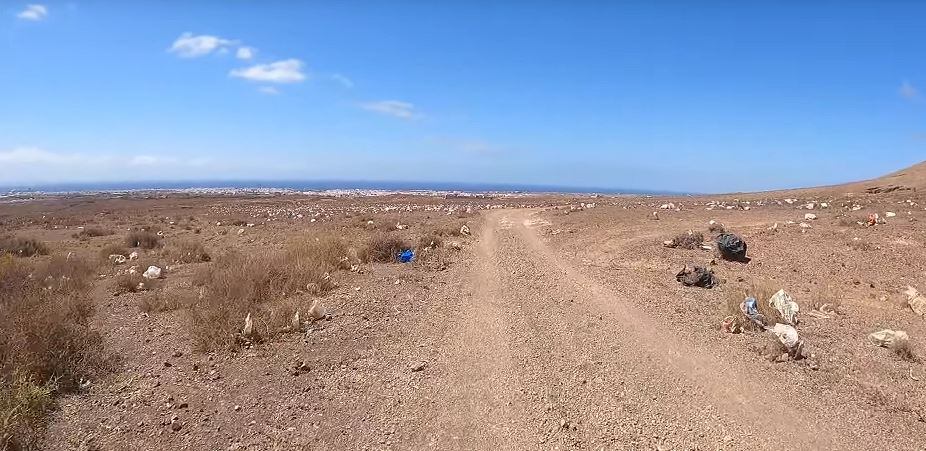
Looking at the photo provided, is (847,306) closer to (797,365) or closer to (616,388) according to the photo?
Answer: (797,365)

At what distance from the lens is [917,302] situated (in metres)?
9.04

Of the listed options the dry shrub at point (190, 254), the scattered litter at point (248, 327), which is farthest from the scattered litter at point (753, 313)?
the dry shrub at point (190, 254)

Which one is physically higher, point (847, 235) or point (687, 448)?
point (847, 235)

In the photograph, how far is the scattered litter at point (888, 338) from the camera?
7214 mm

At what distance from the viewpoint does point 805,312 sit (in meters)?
8.98

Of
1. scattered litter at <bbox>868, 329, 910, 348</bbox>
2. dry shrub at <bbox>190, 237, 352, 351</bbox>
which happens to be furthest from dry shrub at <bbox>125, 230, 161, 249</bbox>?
scattered litter at <bbox>868, 329, 910, 348</bbox>

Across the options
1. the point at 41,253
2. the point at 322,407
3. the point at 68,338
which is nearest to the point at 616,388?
the point at 322,407

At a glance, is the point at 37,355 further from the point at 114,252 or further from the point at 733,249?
the point at 733,249

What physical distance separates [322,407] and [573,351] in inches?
139

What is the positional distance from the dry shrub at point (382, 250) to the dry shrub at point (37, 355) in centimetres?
618

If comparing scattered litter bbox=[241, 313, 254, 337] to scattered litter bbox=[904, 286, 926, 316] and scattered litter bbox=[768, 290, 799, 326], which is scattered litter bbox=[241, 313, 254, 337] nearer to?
scattered litter bbox=[768, 290, 799, 326]

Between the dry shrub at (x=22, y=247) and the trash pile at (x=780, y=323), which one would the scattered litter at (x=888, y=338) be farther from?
the dry shrub at (x=22, y=247)

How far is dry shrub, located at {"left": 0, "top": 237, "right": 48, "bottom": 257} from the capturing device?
59.5ft

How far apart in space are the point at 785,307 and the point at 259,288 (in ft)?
30.1
